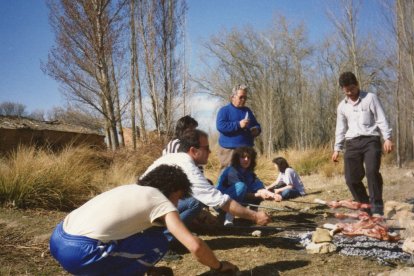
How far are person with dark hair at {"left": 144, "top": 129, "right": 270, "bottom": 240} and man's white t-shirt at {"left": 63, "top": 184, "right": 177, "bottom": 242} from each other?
455 millimetres

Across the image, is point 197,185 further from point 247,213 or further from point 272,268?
point 272,268

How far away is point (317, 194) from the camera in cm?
670

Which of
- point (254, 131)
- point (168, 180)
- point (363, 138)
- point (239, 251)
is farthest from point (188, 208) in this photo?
point (363, 138)

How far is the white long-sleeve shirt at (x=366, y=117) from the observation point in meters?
4.13

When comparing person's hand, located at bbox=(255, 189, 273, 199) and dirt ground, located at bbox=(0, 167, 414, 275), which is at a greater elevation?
Result: person's hand, located at bbox=(255, 189, 273, 199)

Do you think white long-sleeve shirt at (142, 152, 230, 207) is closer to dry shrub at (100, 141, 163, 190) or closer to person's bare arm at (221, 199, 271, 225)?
person's bare arm at (221, 199, 271, 225)

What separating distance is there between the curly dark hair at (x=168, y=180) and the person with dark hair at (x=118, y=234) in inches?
2.1

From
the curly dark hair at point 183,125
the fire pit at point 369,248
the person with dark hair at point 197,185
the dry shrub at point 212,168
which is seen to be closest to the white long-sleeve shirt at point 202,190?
the person with dark hair at point 197,185

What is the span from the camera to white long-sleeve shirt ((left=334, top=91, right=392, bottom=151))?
413 cm

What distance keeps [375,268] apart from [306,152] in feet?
30.1

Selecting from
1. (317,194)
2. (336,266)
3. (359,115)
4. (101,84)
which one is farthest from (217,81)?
(336,266)

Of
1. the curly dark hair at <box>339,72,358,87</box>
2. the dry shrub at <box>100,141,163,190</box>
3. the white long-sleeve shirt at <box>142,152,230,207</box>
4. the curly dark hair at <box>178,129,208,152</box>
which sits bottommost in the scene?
the dry shrub at <box>100,141,163,190</box>

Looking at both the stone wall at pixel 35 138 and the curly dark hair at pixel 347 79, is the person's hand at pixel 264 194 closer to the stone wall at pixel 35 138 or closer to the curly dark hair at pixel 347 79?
the curly dark hair at pixel 347 79

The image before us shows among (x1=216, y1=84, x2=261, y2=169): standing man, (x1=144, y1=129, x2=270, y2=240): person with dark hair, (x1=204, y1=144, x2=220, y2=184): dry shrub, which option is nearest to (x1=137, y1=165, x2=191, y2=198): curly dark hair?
(x1=144, y1=129, x2=270, y2=240): person with dark hair
